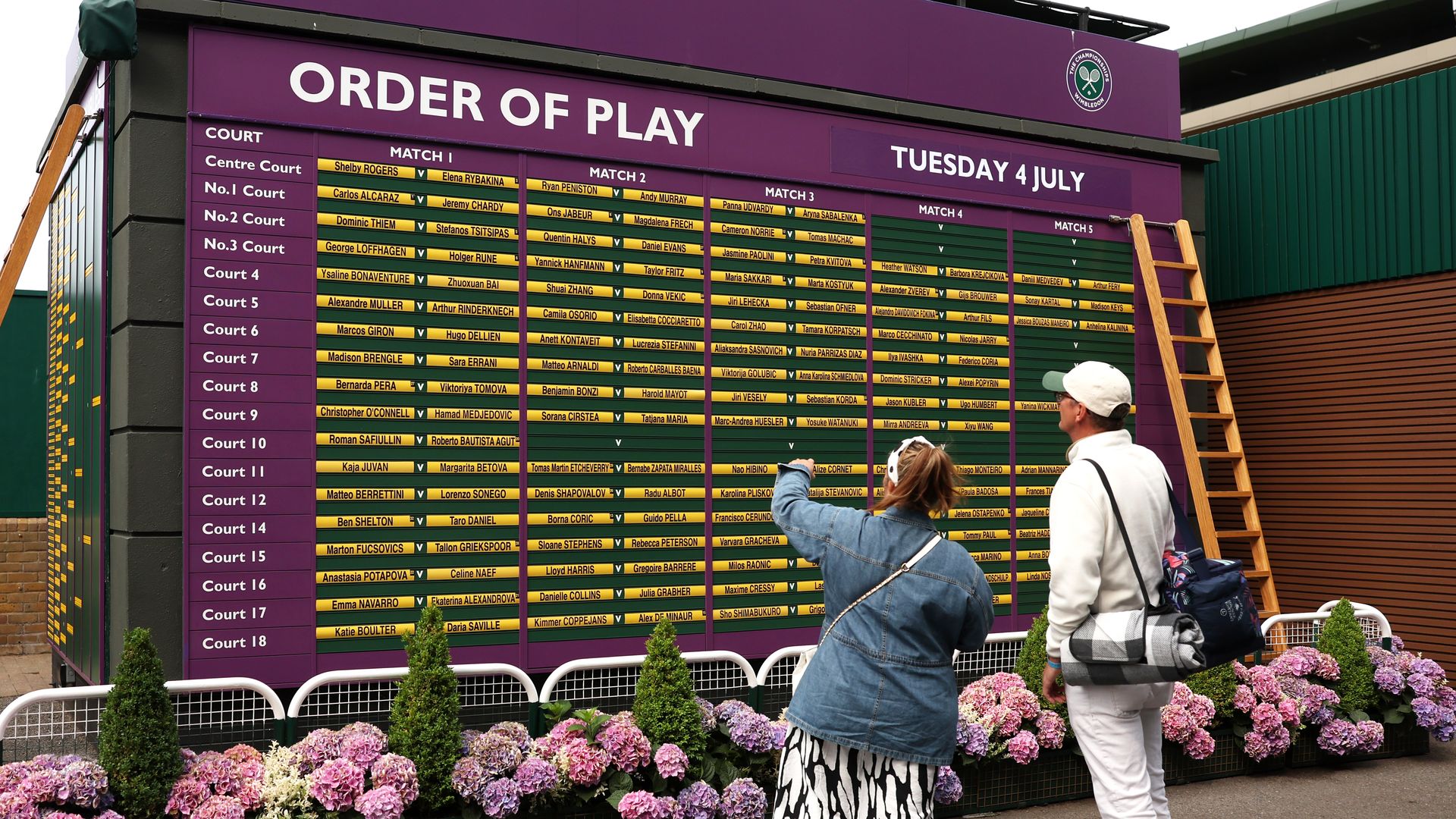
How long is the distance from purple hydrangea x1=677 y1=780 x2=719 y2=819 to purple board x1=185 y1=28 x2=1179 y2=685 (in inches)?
63.9

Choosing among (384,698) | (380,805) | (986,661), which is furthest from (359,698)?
(986,661)

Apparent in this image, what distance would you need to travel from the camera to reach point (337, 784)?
5.33m

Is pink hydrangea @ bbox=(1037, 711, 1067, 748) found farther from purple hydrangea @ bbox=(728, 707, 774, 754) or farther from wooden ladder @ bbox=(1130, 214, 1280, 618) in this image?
wooden ladder @ bbox=(1130, 214, 1280, 618)

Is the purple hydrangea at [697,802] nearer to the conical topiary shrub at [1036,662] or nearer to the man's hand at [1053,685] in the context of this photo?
the man's hand at [1053,685]

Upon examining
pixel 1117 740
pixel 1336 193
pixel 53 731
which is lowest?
pixel 53 731

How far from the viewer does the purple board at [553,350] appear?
666 centimetres

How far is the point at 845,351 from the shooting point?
8.45m

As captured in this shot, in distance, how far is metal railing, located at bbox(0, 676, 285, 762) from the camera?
5328 mm

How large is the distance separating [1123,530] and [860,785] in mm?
1329

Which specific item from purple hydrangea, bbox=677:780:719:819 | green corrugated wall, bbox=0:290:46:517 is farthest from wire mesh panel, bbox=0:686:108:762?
green corrugated wall, bbox=0:290:46:517

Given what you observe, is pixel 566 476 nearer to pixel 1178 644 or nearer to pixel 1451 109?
pixel 1178 644

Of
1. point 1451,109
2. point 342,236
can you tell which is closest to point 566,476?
point 342,236

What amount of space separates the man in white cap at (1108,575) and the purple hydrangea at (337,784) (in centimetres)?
303

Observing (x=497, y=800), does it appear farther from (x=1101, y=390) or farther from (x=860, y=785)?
(x=1101, y=390)
